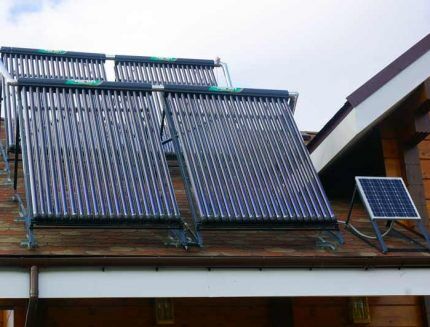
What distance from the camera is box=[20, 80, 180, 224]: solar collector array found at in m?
5.38

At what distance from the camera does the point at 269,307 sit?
6492 millimetres

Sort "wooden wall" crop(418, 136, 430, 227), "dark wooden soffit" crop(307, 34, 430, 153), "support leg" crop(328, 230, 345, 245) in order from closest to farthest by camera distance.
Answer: "support leg" crop(328, 230, 345, 245) → "dark wooden soffit" crop(307, 34, 430, 153) → "wooden wall" crop(418, 136, 430, 227)

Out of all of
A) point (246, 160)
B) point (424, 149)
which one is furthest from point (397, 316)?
point (246, 160)

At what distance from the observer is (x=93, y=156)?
5.85 m

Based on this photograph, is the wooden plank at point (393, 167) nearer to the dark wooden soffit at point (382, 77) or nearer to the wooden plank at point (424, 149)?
the wooden plank at point (424, 149)

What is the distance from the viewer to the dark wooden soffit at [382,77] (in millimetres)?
6711

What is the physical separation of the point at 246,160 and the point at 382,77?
1.56m

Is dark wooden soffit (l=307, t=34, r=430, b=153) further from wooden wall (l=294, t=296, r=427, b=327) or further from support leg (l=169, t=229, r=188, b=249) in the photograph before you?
support leg (l=169, t=229, r=188, b=249)

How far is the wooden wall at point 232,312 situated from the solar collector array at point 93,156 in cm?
101

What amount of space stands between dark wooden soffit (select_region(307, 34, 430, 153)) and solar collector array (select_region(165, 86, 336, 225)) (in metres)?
0.52

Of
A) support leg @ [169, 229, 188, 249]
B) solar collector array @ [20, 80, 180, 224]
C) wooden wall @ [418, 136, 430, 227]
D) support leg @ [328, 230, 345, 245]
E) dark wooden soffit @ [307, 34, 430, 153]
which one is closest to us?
solar collector array @ [20, 80, 180, 224]

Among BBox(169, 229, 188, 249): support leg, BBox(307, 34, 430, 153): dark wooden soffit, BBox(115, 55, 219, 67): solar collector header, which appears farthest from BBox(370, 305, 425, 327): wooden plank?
BBox(115, 55, 219, 67): solar collector header

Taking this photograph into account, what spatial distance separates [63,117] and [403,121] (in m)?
3.41

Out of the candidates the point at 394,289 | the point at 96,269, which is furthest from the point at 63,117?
the point at 394,289
